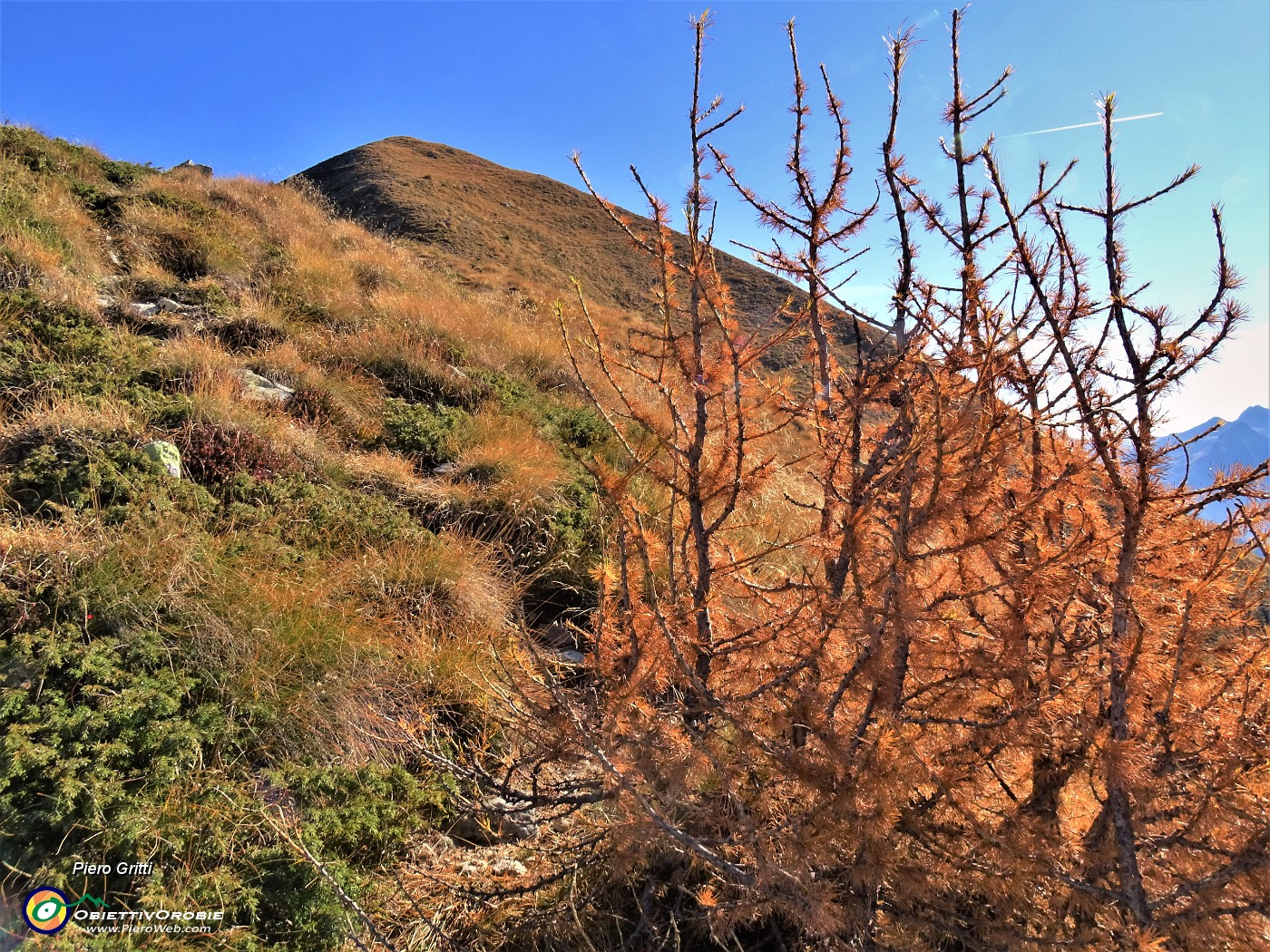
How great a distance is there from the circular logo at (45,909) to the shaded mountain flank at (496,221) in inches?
508

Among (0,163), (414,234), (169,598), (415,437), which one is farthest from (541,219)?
(169,598)

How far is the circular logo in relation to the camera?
1777 mm

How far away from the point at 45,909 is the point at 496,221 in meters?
26.6

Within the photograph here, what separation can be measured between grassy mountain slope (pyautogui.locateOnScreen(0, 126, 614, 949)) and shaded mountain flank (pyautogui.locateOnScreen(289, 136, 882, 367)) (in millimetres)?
8595

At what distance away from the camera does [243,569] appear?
3018 millimetres

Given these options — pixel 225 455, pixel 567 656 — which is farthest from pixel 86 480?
pixel 567 656

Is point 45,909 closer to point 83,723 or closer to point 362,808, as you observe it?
point 83,723

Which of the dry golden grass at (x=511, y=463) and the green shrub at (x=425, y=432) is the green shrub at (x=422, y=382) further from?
the dry golden grass at (x=511, y=463)

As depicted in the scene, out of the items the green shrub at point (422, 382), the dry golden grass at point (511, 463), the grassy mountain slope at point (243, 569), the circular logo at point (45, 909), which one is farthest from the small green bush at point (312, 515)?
the green shrub at point (422, 382)

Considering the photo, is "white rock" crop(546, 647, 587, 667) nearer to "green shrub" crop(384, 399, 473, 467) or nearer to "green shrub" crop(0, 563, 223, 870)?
"green shrub" crop(0, 563, 223, 870)

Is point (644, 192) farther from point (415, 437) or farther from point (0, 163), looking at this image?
point (0, 163)

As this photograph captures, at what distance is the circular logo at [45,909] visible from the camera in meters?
1.78

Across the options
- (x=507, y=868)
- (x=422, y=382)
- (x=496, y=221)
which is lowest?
(x=507, y=868)

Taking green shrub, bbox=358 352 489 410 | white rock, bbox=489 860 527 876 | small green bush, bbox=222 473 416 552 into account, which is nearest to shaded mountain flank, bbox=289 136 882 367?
green shrub, bbox=358 352 489 410
